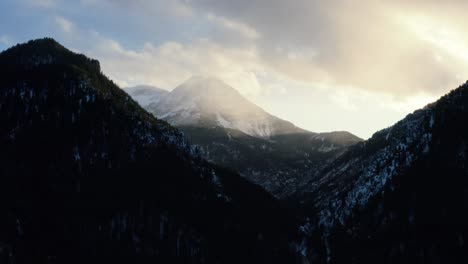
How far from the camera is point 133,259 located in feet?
650

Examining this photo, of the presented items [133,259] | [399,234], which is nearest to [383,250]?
[399,234]

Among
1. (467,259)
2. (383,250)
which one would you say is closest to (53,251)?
(383,250)

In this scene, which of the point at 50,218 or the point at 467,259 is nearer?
the point at 467,259

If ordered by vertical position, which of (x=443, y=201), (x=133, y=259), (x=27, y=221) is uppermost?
(x=443, y=201)

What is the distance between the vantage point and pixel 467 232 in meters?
173

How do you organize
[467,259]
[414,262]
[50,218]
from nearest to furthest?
[467,259] < [414,262] < [50,218]

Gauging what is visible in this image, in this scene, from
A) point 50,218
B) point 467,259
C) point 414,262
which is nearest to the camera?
point 467,259

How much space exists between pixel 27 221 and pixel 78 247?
67.5 feet

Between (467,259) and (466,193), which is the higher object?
(466,193)

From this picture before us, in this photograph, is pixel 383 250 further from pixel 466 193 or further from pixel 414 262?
pixel 466 193

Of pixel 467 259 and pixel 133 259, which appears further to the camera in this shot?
pixel 133 259

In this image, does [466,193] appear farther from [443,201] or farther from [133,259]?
[133,259]

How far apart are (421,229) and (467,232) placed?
20887 millimetres

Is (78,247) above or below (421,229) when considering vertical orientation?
below
